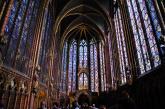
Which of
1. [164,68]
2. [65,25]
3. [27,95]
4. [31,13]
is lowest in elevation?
[27,95]

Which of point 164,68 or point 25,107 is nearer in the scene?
point 164,68

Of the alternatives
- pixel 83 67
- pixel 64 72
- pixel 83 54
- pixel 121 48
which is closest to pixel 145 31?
pixel 121 48

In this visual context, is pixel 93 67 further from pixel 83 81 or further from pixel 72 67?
pixel 72 67

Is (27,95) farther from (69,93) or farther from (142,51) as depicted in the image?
(69,93)

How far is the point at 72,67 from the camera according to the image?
3006cm

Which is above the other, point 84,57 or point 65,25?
point 65,25

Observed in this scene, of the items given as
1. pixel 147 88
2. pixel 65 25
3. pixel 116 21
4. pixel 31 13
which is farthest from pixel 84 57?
pixel 147 88

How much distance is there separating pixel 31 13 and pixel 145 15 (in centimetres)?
956

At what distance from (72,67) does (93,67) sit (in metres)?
4.12

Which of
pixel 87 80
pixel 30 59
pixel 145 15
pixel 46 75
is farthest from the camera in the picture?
pixel 87 80

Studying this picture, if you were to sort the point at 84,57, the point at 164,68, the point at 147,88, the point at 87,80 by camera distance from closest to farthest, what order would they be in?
the point at 164,68
the point at 147,88
the point at 87,80
the point at 84,57

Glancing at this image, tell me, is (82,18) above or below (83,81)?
above

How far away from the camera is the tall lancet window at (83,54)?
1211 inches

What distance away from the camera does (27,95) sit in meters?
12.1
